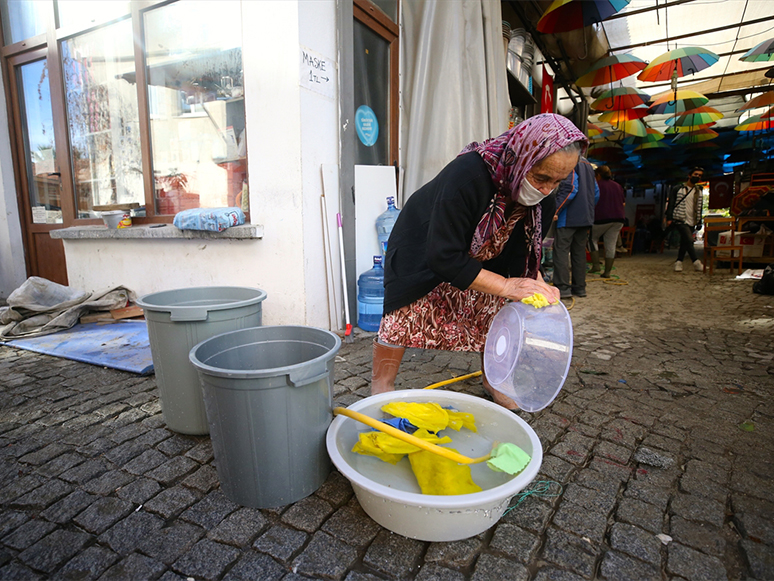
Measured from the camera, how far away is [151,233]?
152 inches

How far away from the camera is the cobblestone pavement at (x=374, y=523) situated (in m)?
1.25

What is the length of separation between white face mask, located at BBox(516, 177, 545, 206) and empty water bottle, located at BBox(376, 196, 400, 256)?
85.4 inches

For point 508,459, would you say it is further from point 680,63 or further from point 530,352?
point 680,63

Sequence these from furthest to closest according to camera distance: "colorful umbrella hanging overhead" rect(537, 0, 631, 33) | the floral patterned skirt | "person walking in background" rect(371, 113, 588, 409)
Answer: "colorful umbrella hanging overhead" rect(537, 0, 631, 33) → the floral patterned skirt → "person walking in background" rect(371, 113, 588, 409)

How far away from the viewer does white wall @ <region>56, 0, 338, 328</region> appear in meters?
3.17

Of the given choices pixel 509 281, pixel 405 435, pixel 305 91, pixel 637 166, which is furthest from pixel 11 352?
pixel 637 166

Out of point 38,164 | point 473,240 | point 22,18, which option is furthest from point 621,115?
point 38,164

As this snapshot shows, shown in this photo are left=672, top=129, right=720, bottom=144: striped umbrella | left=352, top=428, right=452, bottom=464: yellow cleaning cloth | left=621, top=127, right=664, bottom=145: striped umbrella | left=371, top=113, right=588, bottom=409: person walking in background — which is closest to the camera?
left=352, top=428, right=452, bottom=464: yellow cleaning cloth

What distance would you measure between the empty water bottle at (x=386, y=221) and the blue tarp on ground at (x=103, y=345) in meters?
2.09

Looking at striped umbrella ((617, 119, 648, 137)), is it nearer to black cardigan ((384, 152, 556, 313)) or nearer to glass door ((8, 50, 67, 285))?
black cardigan ((384, 152, 556, 313))

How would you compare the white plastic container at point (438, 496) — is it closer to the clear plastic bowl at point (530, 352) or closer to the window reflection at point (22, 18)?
the clear plastic bowl at point (530, 352)

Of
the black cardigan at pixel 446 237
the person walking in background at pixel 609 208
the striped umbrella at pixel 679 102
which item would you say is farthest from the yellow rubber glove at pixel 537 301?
the striped umbrella at pixel 679 102

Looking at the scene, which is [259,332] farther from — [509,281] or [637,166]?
[637,166]

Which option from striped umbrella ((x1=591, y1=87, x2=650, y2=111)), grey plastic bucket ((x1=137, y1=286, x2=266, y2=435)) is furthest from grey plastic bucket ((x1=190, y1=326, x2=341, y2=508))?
striped umbrella ((x1=591, y1=87, x2=650, y2=111))
